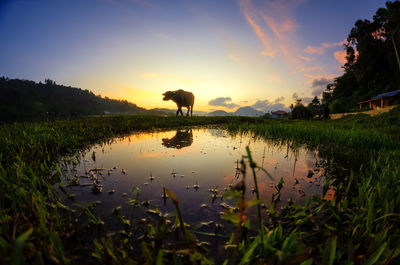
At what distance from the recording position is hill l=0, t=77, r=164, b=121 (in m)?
70.1

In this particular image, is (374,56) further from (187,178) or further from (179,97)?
(187,178)

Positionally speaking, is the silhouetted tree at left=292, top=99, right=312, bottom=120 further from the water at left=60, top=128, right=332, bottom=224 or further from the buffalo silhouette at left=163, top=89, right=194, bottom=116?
the water at left=60, top=128, right=332, bottom=224

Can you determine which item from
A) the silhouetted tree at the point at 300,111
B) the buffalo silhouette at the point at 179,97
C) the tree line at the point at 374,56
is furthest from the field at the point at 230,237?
the tree line at the point at 374,56

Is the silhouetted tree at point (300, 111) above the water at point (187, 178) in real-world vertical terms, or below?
above

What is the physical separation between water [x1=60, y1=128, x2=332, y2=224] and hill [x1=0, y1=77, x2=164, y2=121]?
67806 millimetres

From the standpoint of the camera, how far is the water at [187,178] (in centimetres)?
206

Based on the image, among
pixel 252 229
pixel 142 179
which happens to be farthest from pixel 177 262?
pixel 142 179

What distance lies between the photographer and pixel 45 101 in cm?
8538

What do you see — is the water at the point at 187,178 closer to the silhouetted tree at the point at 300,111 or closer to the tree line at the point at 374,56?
the silhouetted tree at the point at 300,111

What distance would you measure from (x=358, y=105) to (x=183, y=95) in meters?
38.6

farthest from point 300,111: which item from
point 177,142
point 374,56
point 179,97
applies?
point 177,142

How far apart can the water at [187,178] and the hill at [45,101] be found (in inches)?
2670

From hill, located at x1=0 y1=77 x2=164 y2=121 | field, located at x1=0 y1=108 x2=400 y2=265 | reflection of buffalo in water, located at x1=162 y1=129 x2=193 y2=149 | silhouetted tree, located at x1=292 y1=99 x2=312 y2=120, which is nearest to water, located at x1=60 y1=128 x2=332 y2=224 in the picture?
field, located at x1=0 y1=108 x2=400 y2=265

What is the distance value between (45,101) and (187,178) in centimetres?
11369
